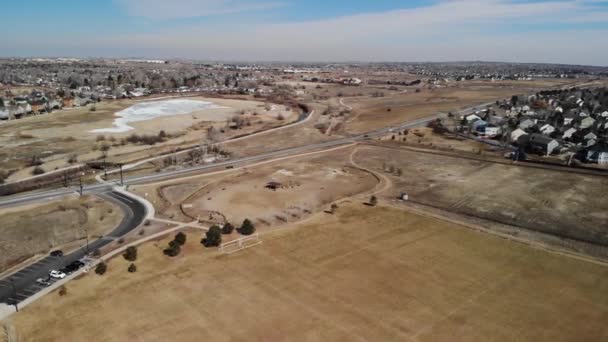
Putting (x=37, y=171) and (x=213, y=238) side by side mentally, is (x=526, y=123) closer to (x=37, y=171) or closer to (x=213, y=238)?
(x=213, y=238)

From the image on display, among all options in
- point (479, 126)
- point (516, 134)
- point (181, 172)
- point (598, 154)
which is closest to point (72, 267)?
point (181, 172)

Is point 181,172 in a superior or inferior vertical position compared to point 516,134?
inferior

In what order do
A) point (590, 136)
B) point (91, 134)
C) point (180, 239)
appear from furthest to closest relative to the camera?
point (91, 134) → point (590, 136) → point (180, 239)

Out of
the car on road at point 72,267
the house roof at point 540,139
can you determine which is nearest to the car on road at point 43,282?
the car on road at point 72,267

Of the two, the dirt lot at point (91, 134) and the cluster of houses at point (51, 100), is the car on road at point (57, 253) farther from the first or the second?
the cluster of houses at point (51, 100)

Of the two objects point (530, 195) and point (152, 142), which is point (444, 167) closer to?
point (530, 195)

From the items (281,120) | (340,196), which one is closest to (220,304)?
(340,196)
